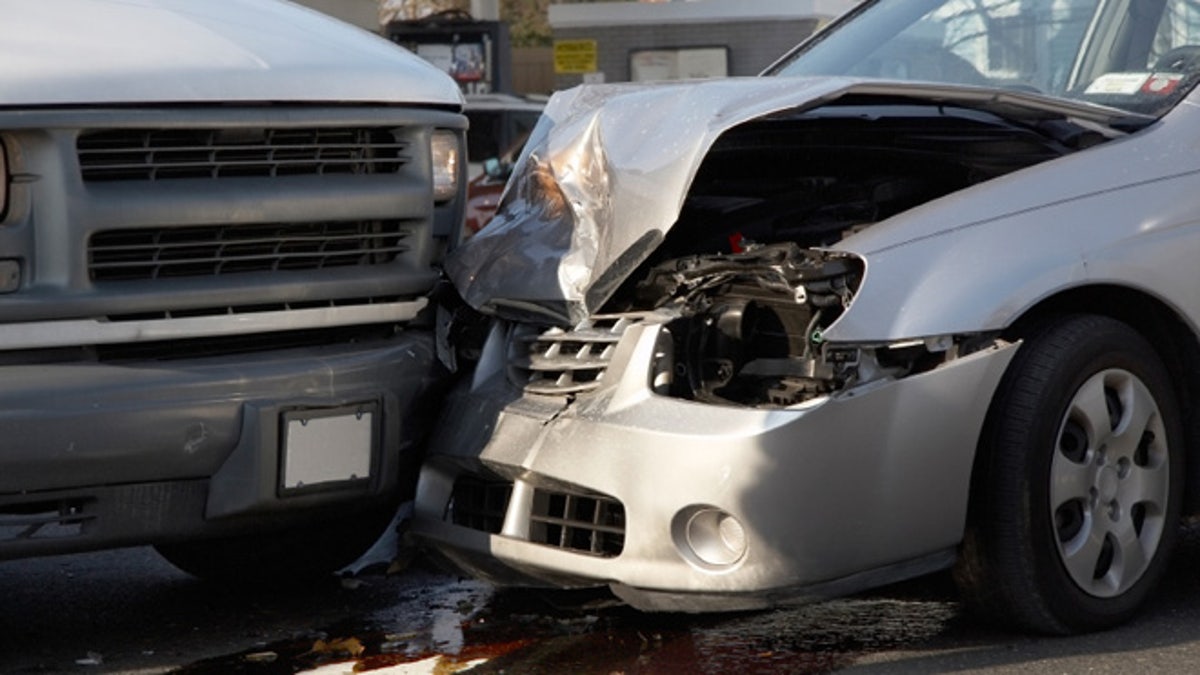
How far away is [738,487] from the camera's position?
4.43 metres

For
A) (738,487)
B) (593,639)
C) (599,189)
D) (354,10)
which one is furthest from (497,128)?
(738,487)

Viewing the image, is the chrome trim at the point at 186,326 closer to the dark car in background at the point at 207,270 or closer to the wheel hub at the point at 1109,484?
the dark car in background at the point at 207,270

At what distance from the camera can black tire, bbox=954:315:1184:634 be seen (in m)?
4.72

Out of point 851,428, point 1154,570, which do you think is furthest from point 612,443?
point 1154,570

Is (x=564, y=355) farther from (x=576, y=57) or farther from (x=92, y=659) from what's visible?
(x=576, y=57)

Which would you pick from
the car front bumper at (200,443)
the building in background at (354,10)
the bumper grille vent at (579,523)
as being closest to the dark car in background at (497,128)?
the building in background at (354,10)

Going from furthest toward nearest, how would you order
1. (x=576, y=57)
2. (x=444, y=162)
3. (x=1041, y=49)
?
(x=576, y=57) → (x=1041, y=49) → (x=444, y=162)

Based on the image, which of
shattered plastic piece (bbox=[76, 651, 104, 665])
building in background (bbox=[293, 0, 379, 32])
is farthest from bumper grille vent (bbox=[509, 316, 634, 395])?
building in background (bbox=[293, 0, 379, 32])

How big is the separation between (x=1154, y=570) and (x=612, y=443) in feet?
4.69

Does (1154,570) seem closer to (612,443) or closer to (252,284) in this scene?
(612,443)

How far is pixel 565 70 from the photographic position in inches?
1108

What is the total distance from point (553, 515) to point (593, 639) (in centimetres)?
Answer: 40

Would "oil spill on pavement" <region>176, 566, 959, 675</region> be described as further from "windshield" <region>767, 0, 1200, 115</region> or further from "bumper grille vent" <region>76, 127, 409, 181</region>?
"windshield" <region>767, 0, 1200, 115</region>

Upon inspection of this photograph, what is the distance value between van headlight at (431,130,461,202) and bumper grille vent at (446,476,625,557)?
74 centimetres
